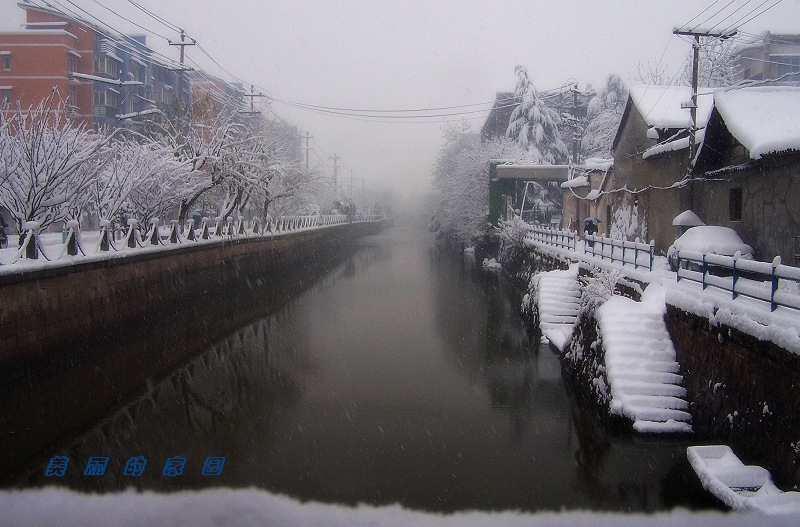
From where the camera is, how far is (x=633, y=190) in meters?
23.4

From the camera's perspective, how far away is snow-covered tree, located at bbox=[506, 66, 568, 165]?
44938 millimetres

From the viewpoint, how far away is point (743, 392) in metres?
7.63

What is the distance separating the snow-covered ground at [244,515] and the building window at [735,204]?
1166 centimetres

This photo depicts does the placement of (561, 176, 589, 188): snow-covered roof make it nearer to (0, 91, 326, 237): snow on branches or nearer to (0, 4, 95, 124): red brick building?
(0, 91, 326, 237): snow on branches

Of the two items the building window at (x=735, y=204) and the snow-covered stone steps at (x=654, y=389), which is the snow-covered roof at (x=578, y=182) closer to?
the building window at (x=735, y=204)

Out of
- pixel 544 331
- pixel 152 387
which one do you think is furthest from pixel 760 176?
pixel 152 387

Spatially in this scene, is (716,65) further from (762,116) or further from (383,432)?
(383,432)

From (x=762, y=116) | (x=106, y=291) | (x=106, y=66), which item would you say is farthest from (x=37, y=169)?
(x=106, y=66)

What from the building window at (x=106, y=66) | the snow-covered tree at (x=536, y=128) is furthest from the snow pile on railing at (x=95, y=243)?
the snow-covered tree at (x=536, y=128)

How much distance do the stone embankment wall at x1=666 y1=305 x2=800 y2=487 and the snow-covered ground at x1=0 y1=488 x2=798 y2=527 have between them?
1.04 m

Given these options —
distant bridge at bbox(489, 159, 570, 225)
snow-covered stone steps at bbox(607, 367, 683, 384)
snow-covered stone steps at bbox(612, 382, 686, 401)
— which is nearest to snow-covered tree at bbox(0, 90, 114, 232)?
snow-covered stone steps at bbox(607, 367, 683, 384)

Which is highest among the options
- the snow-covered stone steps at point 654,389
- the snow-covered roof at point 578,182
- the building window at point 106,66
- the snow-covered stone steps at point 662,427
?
the building window at point 106,66

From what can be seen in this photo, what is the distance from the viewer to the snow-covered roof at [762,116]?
1293 cm

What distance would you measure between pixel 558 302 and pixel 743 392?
9.19 metres
